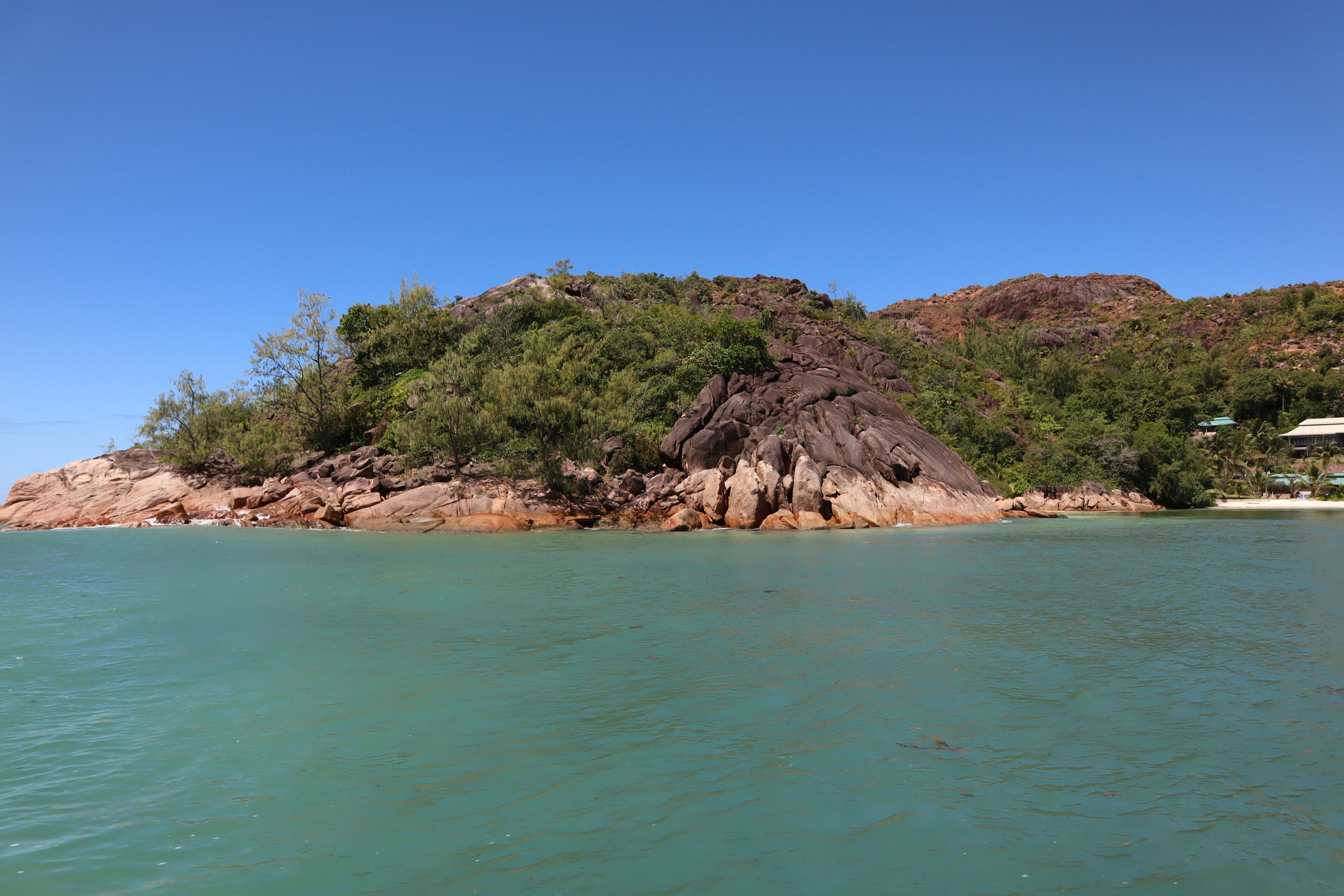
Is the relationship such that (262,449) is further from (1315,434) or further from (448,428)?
(1315,434)

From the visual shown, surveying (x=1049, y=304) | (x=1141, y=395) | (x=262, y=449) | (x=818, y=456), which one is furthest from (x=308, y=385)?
(x=1049, y=304)

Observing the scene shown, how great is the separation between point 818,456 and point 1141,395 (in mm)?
41135

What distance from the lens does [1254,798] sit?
628 cm

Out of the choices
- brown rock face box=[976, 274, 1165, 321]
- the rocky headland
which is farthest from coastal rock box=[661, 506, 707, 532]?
brown rock face box=[976, 274, 1165, 321]

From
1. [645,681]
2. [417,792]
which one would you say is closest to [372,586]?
[645,681]

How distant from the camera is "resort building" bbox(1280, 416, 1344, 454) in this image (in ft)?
217

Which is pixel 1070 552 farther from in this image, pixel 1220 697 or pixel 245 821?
pixel 245 821

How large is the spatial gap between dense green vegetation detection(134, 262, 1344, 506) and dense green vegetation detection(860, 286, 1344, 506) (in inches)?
7.7

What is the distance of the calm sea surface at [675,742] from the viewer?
527cm

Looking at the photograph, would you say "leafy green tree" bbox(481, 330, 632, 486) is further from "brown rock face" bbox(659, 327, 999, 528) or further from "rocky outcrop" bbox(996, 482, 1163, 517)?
"rocky outcrop" bbox(996, 482, 1163, 517)

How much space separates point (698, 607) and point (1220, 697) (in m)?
8.88

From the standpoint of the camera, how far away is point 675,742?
766cm

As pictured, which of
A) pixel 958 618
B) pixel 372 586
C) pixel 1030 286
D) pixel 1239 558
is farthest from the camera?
pixel 1030 286

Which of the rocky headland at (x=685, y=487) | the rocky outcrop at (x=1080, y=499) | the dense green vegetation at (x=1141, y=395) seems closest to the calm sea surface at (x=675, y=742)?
the rocky headland at (x=685, y=487)
